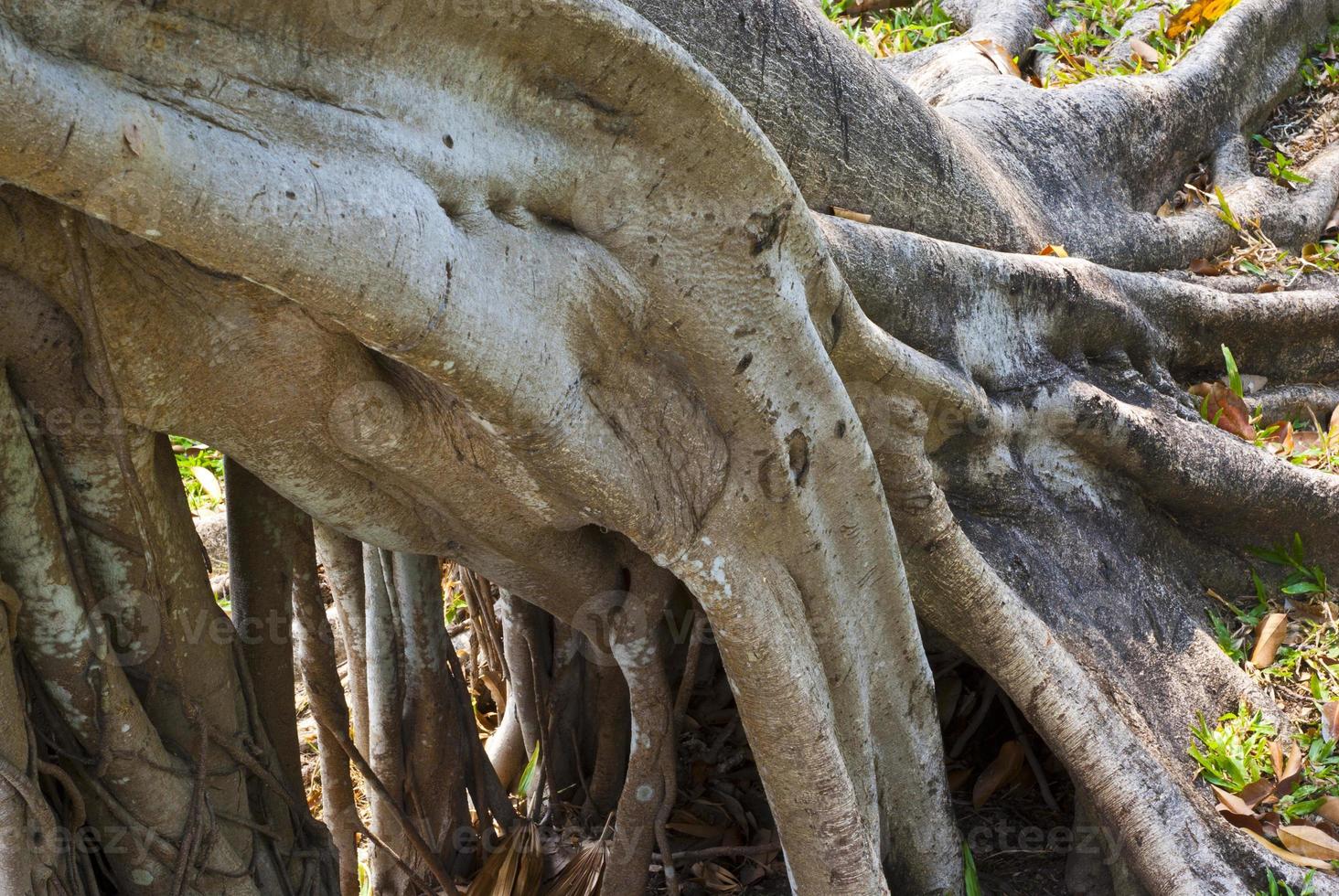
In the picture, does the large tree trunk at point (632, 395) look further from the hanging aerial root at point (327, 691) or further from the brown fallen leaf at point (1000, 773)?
the brown fallen leaf at point (1000, 773)

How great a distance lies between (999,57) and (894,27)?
2.96 feet

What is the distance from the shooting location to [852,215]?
2279mm

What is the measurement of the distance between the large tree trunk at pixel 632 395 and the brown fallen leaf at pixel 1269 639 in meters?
0.13

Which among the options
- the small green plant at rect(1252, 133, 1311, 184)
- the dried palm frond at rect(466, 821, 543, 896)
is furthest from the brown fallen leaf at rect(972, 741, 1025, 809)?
the small green plant at rect(1252, 133, 1311, 184)

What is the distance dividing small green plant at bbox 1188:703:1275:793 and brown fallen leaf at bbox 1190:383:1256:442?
775 mm

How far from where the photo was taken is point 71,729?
163 centimetres

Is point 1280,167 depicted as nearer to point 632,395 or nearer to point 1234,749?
point 1234,749

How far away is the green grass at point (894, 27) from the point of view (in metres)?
4.48

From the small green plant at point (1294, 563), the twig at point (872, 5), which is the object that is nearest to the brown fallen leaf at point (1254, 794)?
the small green plant at point (1294, 563)

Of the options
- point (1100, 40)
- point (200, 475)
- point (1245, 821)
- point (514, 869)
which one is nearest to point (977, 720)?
point (1245, 821)

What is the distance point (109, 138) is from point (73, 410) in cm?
51

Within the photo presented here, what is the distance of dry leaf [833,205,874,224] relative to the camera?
2.26 m

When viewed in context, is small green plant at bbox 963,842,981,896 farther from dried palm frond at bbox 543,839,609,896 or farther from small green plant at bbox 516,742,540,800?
small green plant at bbox 516,742,540,800

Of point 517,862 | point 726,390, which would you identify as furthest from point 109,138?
point 517,862
